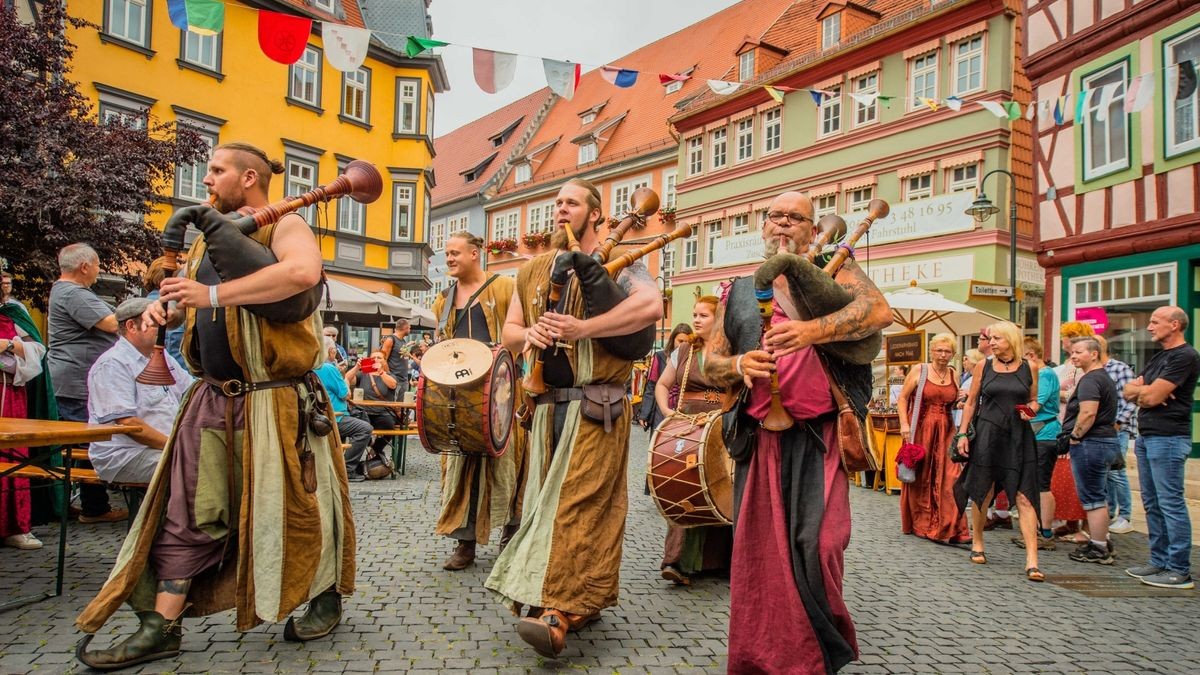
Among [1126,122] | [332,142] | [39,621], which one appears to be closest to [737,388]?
[39,621]

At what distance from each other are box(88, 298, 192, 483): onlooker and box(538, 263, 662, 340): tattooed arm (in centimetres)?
266

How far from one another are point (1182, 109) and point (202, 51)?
20.2 m

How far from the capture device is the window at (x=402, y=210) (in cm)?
2581

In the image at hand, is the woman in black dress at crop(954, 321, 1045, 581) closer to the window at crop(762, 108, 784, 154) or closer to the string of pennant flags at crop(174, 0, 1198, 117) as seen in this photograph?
the string of pennant flags at crop(174, 0, 1198, 117)

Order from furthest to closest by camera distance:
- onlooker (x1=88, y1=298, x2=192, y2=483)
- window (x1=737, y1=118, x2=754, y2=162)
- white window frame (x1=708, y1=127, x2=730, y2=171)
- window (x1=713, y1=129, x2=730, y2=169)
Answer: window (x1=713, y1=129, x2=730, y2=169) → white window frame (x1=708, y1=127, x2=730, y2=171) → window (x1=737, y1=118, x2=754, y2=162) → onlooker (x1=88, y1=298, x2=192, y2=483)

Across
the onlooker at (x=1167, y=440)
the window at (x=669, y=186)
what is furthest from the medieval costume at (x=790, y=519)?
the window at (x=669, y=186)

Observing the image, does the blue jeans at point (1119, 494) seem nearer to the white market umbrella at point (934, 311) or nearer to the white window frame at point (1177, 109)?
the white market umbrella at point (934, 311)

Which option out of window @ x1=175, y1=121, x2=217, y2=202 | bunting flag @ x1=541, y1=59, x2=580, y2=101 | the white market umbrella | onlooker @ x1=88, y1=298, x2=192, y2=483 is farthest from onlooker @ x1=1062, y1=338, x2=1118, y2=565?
window @ x1=175, y1=121, x2=217, y2=202

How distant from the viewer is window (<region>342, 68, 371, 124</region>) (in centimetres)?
2425

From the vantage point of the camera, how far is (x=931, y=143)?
824 inches

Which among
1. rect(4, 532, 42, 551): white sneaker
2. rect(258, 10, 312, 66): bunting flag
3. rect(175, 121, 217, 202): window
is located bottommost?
rect(4, 532, 42, 551): white sneaker

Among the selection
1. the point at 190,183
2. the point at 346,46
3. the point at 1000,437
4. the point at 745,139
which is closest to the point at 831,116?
the point at 745,139

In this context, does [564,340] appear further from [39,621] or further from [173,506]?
[39,621]

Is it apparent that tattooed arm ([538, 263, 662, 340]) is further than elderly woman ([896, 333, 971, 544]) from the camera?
No
